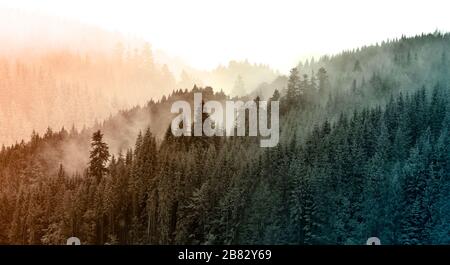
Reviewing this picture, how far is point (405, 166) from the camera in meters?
7.34

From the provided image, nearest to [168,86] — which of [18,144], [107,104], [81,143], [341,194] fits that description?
[107,104]

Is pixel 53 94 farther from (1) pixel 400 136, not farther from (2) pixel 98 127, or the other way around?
(1) pixel 400 136

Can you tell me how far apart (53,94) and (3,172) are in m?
1.05

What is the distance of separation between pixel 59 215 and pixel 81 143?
87cm

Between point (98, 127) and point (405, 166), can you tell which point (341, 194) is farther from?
point (98, 127)

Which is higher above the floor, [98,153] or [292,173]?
[98,153]

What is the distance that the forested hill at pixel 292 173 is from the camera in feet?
23.9

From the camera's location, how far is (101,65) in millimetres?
7434

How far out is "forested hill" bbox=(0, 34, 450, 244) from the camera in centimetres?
727

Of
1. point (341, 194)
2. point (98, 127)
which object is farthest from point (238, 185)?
point (98, 127)

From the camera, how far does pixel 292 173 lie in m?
7.34
